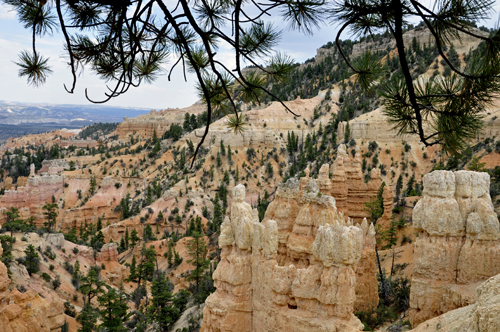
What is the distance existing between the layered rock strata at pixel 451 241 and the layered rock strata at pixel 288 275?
8.03 feet

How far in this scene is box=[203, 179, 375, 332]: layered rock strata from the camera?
10484mm

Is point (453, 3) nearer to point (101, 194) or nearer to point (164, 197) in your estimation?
point (164, 197)

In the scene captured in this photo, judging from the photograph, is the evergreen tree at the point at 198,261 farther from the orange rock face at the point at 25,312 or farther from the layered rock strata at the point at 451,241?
the layered rock strata at the point at 451,241

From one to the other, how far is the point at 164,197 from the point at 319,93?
44690mm

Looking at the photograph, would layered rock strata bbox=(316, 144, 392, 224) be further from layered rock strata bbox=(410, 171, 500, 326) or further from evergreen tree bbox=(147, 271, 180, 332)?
layered rock strata bbox=(410, 171, 500, 326)

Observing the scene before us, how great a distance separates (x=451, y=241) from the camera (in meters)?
12.8

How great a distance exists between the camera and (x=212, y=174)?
197ft

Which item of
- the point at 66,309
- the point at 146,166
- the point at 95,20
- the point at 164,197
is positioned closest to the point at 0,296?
the point at 66,309

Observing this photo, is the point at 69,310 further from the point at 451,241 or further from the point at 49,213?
the point at 49,213

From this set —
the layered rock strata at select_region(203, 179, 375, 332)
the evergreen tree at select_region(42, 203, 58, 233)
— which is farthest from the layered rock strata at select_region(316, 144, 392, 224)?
the evergreen tree at select_region(42, 203, 58, 233)

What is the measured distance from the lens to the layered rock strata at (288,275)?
10.5 meters

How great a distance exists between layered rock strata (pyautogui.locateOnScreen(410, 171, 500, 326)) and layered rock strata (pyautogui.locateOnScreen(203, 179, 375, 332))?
96.3 inches

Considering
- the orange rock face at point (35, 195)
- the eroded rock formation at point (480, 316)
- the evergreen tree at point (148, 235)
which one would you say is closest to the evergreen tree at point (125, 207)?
the evergreen tree at point (148, 235)

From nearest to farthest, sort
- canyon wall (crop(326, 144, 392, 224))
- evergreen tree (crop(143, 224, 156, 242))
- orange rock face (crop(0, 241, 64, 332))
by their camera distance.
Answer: orange rock face (crop(0, 241, 64, 332)) < canyon wall (crop(326, 144, 392, 224)) < evergreen tree (crop(143, 224, 156, 242))
